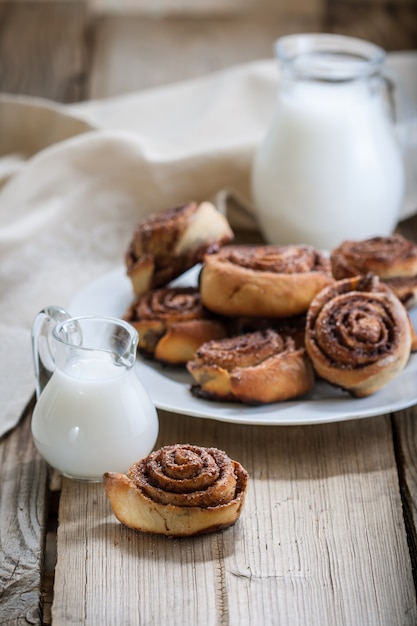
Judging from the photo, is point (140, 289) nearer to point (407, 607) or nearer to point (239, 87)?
point (407, 607)

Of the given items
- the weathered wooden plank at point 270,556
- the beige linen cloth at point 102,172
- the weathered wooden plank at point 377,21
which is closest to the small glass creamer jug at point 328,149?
the beige linen cloth at point 102,172

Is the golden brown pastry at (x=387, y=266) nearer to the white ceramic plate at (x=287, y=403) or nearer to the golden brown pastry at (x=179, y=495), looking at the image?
the white ceramic plate at (x=287, y=403)

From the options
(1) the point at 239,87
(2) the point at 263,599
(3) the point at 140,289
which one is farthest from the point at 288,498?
(1) the point at 239,87

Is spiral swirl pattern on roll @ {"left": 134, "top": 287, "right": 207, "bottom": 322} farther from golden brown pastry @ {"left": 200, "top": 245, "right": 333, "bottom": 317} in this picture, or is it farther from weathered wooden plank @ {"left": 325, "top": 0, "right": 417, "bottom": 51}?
weathered wooden plank @ {"left": 325, "top": 0, "right": 417, "bottom": 51}

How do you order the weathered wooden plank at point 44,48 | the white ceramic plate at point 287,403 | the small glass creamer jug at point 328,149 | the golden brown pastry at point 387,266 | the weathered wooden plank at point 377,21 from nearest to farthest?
1. the white ceramic plate at point 287,403
2. the golden brown pastry at point 387,266
3. the small glass creamer jug at point 328,149
4. the weathered wooden plank at point 44,48
5. the weathered wooden plank at point 377,21

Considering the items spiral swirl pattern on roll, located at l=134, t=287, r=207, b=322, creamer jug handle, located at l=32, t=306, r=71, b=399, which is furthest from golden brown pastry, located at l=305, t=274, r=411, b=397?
creamer jug handle, located at l=32, t=306, r=71, b=399

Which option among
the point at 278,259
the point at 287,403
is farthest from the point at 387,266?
the point at 287,403

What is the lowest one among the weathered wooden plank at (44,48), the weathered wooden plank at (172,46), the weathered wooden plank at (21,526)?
the weathered wooden plank at (44,48)
